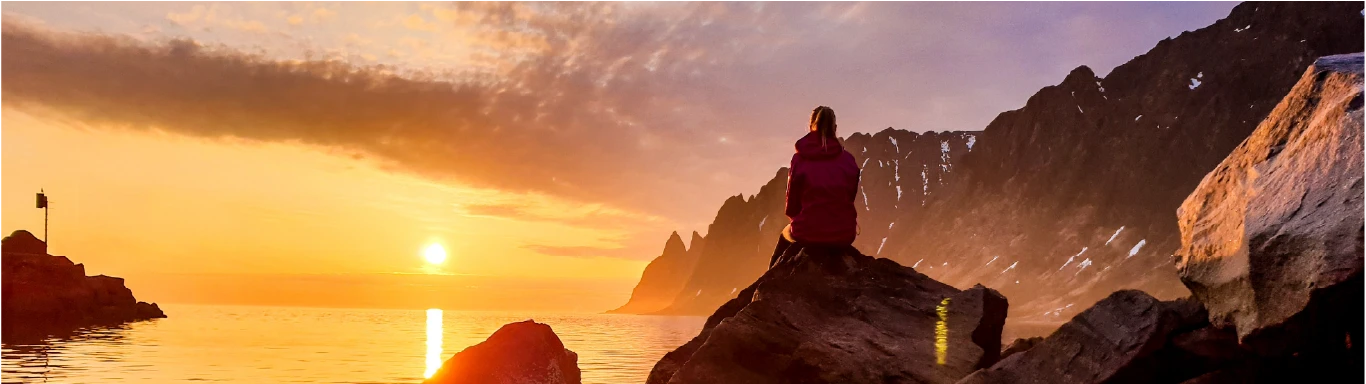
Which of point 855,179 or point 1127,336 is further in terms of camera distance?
point 855,179

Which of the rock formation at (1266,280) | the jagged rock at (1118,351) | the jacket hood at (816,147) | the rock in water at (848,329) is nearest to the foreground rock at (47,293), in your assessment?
the rock in water at (848,329)

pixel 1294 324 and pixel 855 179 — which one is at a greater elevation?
pixel 855 179

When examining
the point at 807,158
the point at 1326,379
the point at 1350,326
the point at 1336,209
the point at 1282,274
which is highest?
the point at 807,158

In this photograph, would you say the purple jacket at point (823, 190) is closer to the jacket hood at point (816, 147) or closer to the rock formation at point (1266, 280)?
the jacket hood at point (816, 147)

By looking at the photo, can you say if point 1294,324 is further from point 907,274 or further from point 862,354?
point 907,274

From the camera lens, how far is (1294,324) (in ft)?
26.8

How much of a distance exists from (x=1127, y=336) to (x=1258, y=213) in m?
2.18

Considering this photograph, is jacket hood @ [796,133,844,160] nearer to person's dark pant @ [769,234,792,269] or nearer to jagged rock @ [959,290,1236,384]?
person's dark pant @ [769,234,792,269]

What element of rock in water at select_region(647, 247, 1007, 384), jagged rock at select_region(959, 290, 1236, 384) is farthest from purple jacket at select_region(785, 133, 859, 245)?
jagged rock at select_region(959, 290, 1236, 384)

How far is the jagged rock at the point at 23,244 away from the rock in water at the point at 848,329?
127 m

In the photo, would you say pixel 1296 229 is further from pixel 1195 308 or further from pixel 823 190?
pixel 823 190

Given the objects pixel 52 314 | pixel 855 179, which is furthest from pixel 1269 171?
pixel 52 314

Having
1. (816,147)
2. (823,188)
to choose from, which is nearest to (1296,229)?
(823,188)

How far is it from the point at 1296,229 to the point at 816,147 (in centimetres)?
614
